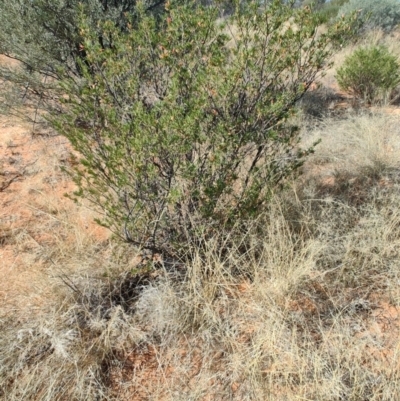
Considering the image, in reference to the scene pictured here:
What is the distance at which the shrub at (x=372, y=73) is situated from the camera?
5.09 meters

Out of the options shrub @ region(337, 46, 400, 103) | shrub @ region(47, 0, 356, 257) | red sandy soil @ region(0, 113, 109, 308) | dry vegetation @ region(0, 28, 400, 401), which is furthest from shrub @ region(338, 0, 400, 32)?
red sandy soil @ region(0, 113, 109, 308)

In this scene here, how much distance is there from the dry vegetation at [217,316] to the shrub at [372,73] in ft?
10.1

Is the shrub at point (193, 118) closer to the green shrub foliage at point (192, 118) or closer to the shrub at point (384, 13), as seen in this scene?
the green shrub foliage at point (192, 118)

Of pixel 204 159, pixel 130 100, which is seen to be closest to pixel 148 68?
pixel 130 100

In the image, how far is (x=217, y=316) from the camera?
195 cm

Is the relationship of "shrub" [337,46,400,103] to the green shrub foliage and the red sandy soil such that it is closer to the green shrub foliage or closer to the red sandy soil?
the green shrub foliage

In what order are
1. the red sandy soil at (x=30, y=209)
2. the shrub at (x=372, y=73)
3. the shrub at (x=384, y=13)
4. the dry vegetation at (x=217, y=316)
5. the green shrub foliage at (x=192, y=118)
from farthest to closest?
the shrub at (x=384, y=13) < the shrub at (x=372, y=73) < the red sandy soil at (x=30, y=209) < the green shrub foliage at (x=192, y=118) < the dry vegetation at (x=217, y=316)

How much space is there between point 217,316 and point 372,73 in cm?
478

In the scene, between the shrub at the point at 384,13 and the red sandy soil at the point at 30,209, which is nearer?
the red sandy soil at the point at 30,209

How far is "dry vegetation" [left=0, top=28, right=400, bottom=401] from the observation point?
1.65 m

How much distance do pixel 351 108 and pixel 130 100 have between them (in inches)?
148

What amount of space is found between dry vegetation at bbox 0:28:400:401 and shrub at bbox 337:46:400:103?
308 centimetres

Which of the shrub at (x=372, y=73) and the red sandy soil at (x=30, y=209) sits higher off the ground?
the shrub at (x=372, y=73)

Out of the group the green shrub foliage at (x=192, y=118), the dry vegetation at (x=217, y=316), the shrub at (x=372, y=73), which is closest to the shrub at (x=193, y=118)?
the green shrub foliage at (x=192, y=118)
